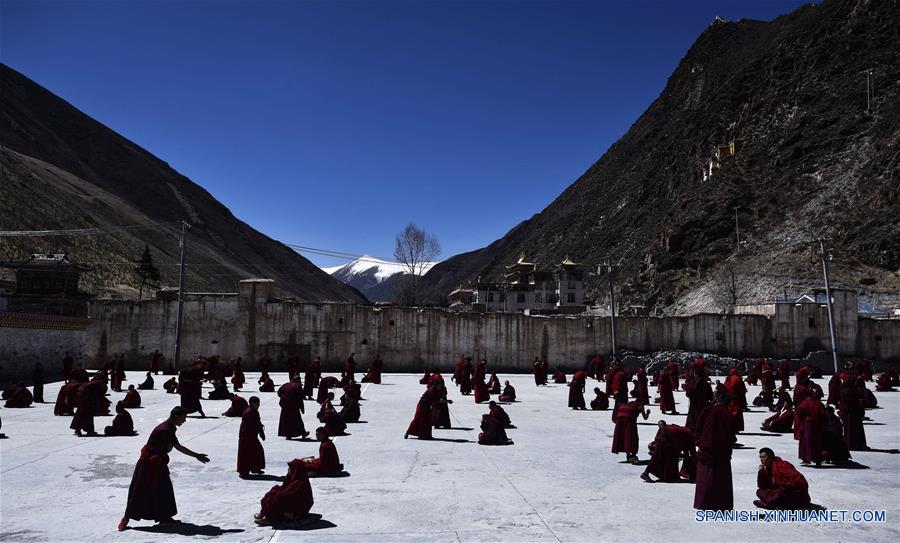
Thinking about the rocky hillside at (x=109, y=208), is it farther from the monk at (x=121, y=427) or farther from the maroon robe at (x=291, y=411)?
the maroon robe at (x=291, y=411)

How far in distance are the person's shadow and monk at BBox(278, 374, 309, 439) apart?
18.6ft

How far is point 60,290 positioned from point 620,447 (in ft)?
136

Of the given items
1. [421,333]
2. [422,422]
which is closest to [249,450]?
[422,422]

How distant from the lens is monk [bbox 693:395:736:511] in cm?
736

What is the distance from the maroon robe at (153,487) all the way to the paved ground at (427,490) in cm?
20

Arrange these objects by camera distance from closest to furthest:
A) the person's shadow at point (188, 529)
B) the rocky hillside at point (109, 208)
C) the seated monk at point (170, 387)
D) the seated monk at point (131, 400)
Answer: the person's shadow at point (188, 529) → the seated monk at point (131, 400) → the seated monk at point (170, 387) → the rocky hillside at point (109, 208)

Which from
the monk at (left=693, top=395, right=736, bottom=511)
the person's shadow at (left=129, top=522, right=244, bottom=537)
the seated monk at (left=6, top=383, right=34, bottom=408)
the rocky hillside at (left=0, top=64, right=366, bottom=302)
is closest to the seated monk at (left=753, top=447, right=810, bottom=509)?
the monk at (left=693, top=395, right=736, bottom=511)

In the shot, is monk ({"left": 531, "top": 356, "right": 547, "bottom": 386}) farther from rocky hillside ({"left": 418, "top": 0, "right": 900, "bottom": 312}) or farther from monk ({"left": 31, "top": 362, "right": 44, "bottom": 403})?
rocky hillside ({"left": 418, "top": 0, "right": 900, "bottom": 312})

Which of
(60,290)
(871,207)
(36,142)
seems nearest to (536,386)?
(60,290)

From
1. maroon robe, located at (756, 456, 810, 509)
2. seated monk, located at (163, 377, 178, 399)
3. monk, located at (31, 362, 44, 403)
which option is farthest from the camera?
seated monk, located at (163, 377, 178, 399)

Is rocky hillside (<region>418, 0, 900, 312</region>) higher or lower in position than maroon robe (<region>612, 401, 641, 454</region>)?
higher

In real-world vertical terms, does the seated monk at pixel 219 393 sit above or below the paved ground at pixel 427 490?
above

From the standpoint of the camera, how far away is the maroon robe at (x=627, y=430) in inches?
420

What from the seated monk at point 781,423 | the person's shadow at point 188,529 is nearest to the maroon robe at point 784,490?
the person's shadow at point 188,529
